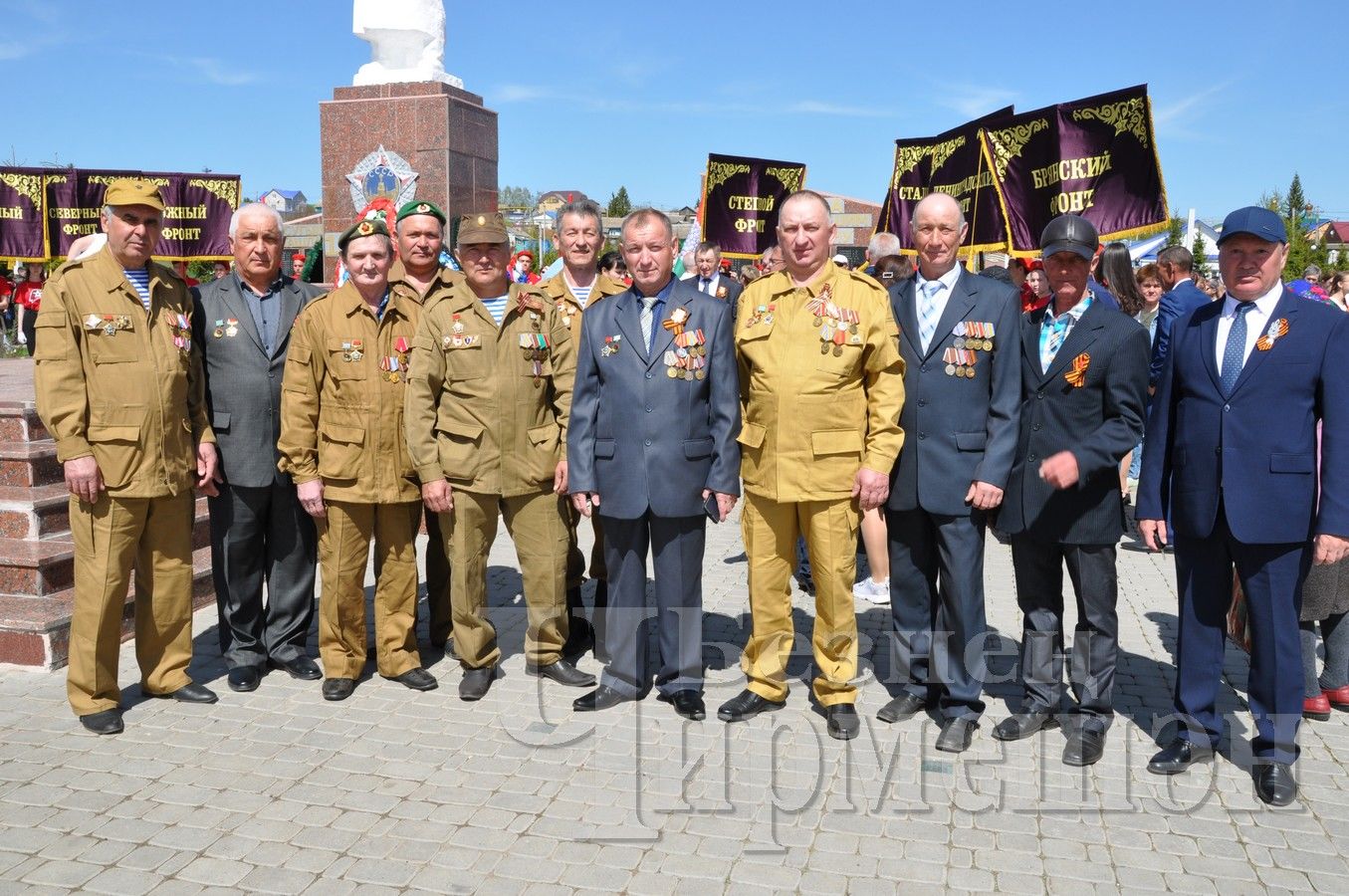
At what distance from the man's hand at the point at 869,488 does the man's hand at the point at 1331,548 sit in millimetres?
1551

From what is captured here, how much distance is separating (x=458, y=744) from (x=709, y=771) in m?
1.05

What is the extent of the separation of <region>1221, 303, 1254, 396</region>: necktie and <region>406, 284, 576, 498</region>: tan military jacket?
2686 mm

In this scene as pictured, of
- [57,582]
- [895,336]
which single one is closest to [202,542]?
[57,582]

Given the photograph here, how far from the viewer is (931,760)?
13.3 feet

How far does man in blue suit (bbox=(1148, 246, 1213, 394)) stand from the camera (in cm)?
609

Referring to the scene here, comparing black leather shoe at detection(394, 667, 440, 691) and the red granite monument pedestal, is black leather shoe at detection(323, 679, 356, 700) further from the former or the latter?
the red granite monument pedestal

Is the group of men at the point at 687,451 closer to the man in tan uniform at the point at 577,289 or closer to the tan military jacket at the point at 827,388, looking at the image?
the tan military jacket at the point at 827,388

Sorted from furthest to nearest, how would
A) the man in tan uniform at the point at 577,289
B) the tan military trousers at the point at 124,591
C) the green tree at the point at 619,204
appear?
1. the green tree at the point at 619,204
2. the man in tan uniform at the point at 577,289
3. the tan military trousers at the point at 124,591

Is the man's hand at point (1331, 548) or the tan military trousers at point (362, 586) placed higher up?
the man's hand at point (1331, 548)

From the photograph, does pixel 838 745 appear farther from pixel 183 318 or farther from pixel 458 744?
pixel 183 318

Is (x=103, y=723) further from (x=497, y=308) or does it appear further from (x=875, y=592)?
(x=875, y=592)

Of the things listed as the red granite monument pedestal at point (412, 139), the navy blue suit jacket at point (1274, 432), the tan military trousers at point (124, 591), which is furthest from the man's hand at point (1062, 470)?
the red granite monument pedestal at point (412, 139)

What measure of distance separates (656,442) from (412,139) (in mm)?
10719

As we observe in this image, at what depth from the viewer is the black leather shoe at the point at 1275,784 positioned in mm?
3691
